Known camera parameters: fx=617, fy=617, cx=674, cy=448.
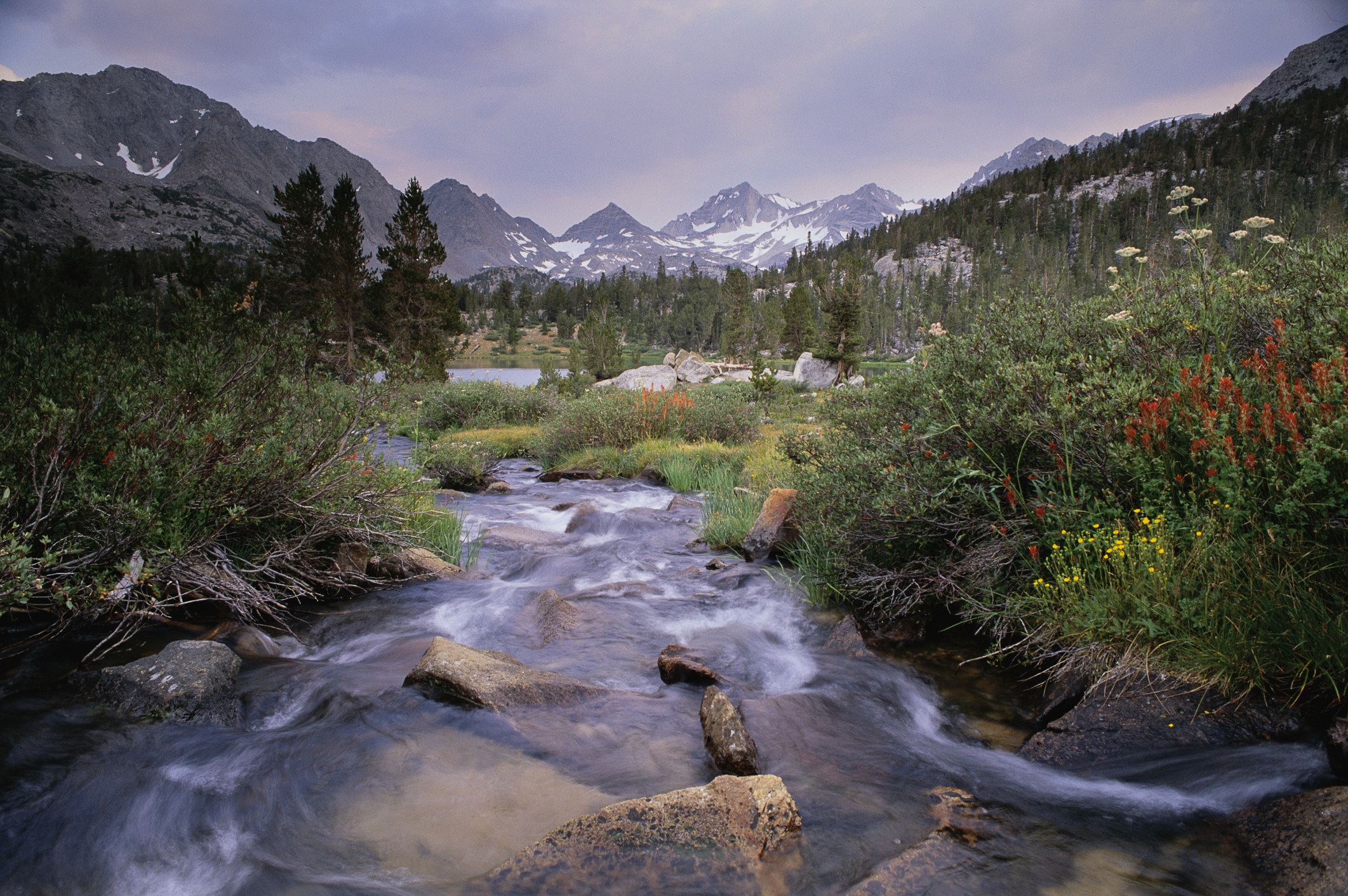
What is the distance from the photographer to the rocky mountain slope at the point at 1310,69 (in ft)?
457

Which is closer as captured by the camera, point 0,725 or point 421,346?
point 0,725

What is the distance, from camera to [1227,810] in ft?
9.33

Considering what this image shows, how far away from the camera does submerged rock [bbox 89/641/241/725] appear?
3.76 m

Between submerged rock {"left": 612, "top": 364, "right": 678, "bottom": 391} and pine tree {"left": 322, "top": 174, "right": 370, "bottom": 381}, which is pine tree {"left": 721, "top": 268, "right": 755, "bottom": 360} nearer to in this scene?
submerged rock {"left": 612, "top": 364, "right": 678, "bottom": 391}

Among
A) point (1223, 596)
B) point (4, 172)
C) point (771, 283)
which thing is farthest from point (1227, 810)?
point (4, 172)

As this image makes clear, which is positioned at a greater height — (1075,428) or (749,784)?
(1075,428)

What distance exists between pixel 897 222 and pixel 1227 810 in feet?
537

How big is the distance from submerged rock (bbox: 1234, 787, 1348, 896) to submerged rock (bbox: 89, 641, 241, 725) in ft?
17.4

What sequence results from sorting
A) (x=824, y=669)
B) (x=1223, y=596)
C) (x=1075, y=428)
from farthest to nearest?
(x=824, y=669) → (x=1075, y=428) → (x=1223, y=596)

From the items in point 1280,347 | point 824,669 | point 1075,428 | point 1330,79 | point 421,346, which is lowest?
point 824,669

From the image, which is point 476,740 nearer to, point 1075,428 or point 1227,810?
point 1227,810

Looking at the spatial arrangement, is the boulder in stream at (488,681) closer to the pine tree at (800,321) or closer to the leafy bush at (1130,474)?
the leafy bush at (1130,474)

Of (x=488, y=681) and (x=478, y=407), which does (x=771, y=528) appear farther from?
(x=478, y=407)

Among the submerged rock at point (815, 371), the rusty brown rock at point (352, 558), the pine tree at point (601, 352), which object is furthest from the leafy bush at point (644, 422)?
the pine tree at point (601, 352)
